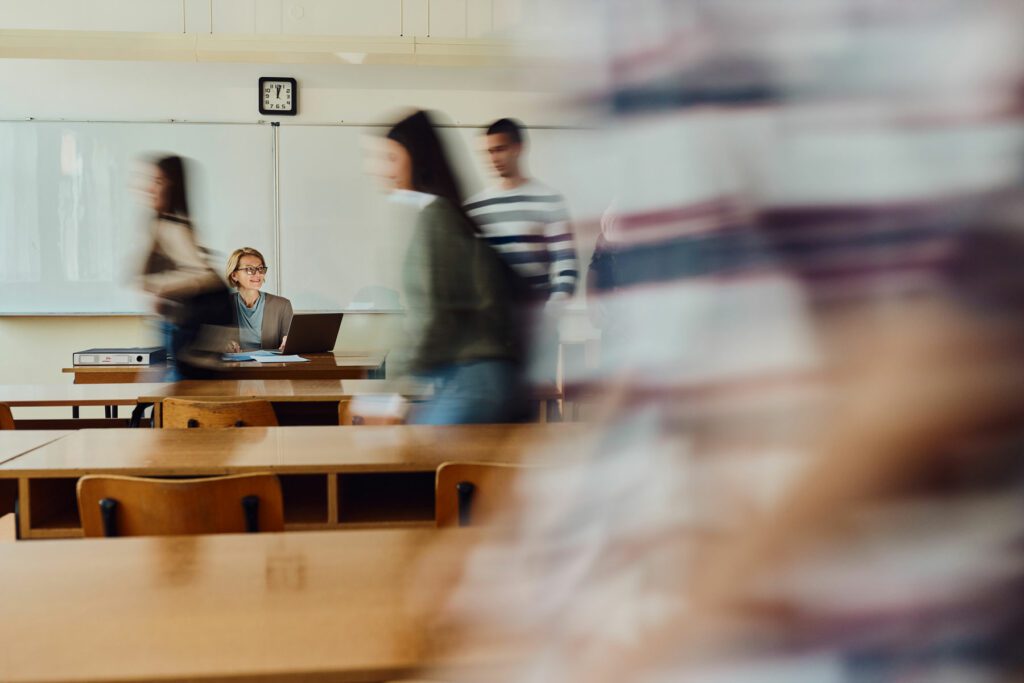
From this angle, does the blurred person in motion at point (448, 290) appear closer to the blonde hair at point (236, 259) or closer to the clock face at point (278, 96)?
the blonde hair at point (236, 259)

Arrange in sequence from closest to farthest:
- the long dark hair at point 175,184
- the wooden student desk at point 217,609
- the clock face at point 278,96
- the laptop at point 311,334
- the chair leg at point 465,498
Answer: the wooden student desk at point 217,609 < the chair leg at point 465,498 < the long dark hair at point 175,184 < the laptop at point 311,334 < the clock face at point 278,96

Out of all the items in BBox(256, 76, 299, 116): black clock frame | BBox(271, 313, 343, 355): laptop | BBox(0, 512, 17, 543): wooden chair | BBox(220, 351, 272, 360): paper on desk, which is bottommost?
BBox(0, 512, 17, 543): wooden chair

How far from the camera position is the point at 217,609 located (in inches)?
51.0

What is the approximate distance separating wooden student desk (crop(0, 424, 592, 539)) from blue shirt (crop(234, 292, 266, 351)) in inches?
104

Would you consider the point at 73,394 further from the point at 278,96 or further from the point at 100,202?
the point at 278,96

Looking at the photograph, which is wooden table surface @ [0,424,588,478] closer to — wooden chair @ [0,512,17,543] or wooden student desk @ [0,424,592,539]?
wooden student desk @ [0,424,592,539]

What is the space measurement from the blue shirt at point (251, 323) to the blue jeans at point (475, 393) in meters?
2.89

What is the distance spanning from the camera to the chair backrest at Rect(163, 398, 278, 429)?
11.0ft

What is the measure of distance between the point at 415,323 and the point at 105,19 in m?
4.89

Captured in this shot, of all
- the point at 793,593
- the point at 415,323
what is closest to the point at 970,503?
the point at 793,593

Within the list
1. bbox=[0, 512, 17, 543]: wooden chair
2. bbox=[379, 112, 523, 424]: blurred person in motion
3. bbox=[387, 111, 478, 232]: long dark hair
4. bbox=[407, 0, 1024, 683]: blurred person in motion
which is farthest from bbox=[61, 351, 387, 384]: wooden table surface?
Result: bbox=[407, 0, 1024, 683]: blurred person in motion

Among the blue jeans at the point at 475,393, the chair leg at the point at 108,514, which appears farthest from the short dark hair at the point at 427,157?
the chair leg at the point at 108,514

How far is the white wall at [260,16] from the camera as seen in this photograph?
6.32 metres

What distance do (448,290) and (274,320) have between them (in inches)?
125
